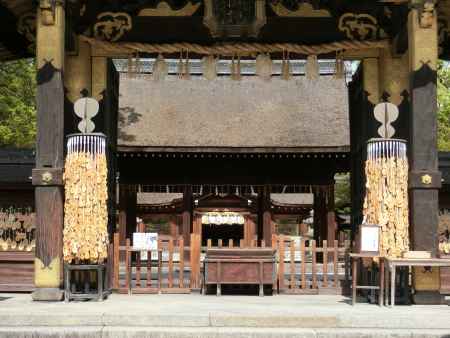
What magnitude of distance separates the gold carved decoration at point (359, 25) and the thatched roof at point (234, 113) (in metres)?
8.53

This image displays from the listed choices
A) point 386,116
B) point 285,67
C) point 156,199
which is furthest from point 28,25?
point 156,199

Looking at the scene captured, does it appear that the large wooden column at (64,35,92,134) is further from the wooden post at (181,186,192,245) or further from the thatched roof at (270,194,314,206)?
the thatched roof at (270,194,314,206)

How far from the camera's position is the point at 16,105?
84.0ft

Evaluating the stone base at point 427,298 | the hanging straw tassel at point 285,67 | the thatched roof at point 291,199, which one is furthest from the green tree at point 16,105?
the stone base at point 427,298

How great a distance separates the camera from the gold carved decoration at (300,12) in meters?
13.3

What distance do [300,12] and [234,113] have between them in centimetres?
1288

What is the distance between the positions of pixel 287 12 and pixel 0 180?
6.24 metres

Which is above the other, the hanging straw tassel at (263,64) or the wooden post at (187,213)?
the hanging straw tassel at (263,64)

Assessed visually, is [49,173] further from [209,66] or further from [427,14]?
[427,14]

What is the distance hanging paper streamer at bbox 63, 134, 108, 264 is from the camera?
1156cm

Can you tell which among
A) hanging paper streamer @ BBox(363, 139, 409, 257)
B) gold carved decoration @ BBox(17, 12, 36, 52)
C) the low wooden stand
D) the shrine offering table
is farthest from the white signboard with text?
gold carved decoration @ BBox(17, 12, 36, 52)

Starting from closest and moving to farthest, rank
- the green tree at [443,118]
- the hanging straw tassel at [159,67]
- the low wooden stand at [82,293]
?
the low wooden stand at [82,293], the hanging straw tassel at [159,67], the green tree at [443,118]

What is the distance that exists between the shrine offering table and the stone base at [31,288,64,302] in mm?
2692

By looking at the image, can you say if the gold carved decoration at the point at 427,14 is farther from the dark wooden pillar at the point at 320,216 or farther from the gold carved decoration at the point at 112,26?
the dark wooden pillar at the point at 320,216
